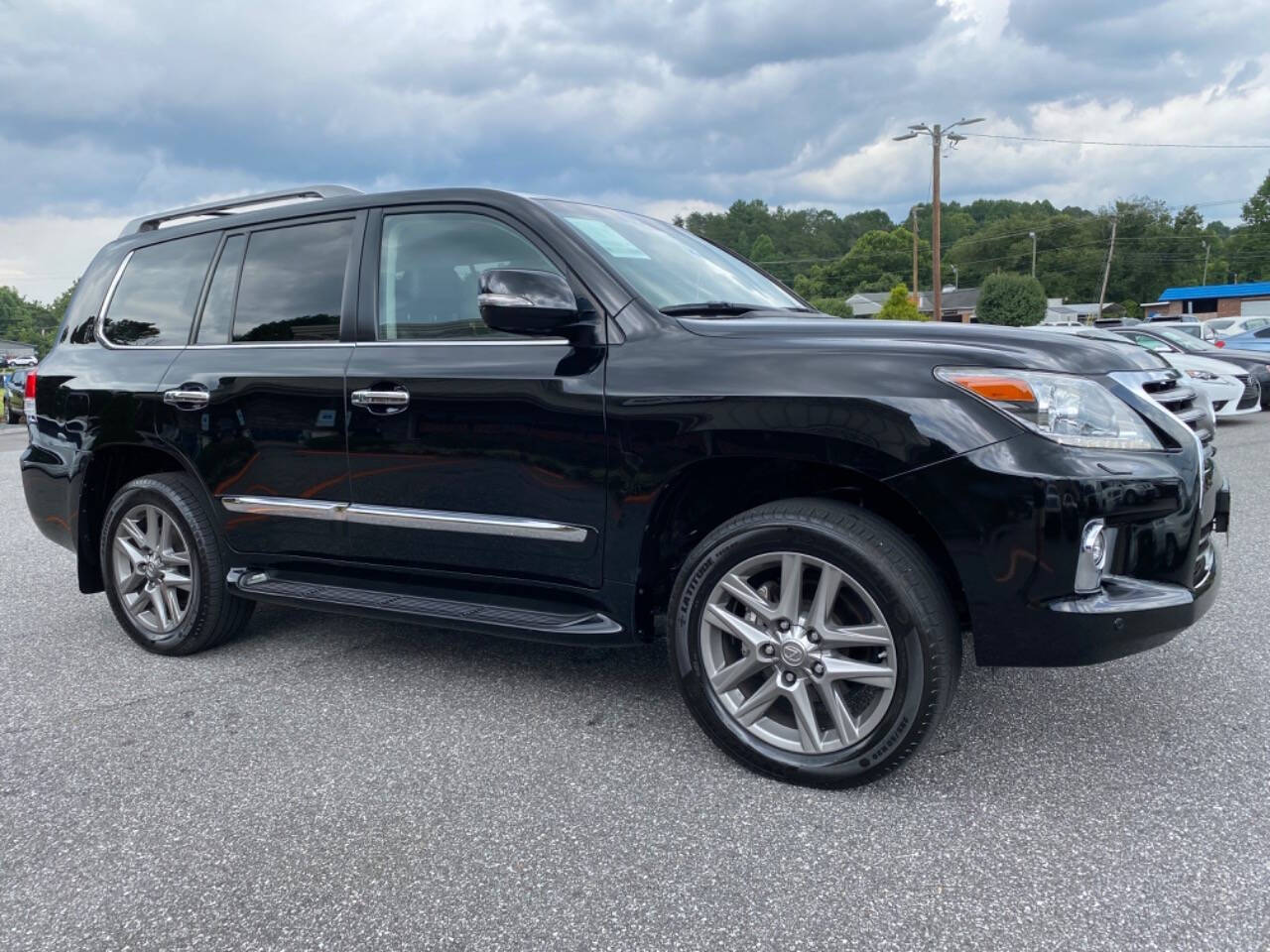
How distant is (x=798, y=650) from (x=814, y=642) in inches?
2.0

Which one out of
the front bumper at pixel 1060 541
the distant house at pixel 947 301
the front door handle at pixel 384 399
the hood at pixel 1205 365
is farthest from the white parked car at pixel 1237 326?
the distant house at pixel 947 301

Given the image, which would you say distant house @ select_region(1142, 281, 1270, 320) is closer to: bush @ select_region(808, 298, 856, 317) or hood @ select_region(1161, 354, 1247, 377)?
bush @ select_region(808, 298, 856, 317)

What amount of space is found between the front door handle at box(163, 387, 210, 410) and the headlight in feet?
8.99

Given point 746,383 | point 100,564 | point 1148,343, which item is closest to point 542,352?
point 746,383

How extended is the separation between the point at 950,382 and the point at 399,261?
1965mm

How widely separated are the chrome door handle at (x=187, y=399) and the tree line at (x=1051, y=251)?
89.4 m

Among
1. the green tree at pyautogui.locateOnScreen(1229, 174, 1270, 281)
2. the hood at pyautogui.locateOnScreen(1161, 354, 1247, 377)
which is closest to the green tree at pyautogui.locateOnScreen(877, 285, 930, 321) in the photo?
the hood at pyautogui.locateOnScreen(1161, 354, 1247, 377)

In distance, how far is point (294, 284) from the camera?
3729mm

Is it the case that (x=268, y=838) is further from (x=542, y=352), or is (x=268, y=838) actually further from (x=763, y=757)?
(x=542, y=352)

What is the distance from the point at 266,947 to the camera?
83.6 inches

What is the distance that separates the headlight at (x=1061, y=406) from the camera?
249 cm

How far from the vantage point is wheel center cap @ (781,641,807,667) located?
2.74 m

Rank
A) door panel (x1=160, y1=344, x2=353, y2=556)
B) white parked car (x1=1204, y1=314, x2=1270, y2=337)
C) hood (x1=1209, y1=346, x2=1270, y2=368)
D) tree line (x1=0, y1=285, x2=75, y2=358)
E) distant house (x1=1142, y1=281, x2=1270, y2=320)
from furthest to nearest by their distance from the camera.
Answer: tree line (x1=0, y1=285, x2=75, y2=358), distant house (x1=1142, y1=281, x2=1270, y2=320), white parked car (x1=1204, y1=314, x2=1270, y2=337), hood (x1=1209, y1=346, x2=1270, y2=368), door panel (x1=160, y1=344, x2=353, y2=556)

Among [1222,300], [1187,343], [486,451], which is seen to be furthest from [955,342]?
[1222,300]
